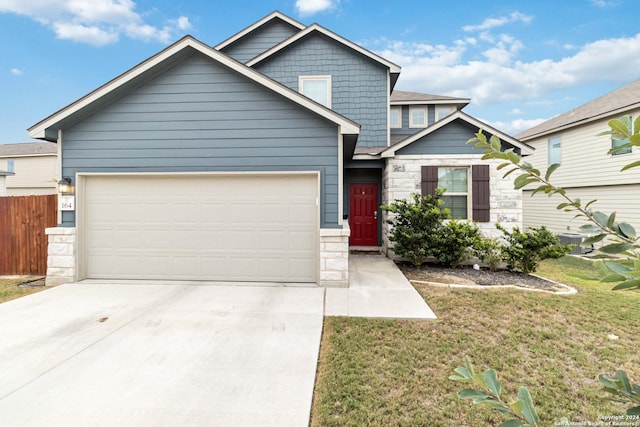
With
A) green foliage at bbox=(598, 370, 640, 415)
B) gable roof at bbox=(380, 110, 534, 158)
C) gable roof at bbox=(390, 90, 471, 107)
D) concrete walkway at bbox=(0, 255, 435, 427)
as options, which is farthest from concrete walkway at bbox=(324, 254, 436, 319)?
gable roof at bbox=(390, 90, 471, 107)

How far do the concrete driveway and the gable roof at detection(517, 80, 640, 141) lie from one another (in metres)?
12.0

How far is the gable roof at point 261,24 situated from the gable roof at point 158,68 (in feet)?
18.2

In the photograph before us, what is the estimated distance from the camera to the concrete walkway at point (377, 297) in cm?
455

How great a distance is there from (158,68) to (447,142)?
680 cm

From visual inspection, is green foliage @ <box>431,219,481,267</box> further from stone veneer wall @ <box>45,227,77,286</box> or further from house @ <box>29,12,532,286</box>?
stone veneer wall @ <box>45,227,77,286</box>

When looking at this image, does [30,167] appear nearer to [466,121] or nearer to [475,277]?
[466,121]

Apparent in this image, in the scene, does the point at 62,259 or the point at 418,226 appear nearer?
the point at 62,259

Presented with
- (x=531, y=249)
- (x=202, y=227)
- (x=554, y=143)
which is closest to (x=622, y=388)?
(x=202, y=227)

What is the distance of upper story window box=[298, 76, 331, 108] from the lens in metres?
9.71

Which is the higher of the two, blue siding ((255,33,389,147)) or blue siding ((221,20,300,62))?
blue siding ((221,20,300,62))

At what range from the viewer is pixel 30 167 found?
22250 millimetres

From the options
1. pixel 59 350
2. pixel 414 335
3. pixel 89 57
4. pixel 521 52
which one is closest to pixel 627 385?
pixel 414 335

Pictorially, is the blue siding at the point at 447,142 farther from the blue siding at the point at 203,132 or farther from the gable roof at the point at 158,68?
the blue siding at the point at 203,132

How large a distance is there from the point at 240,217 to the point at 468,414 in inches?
191
